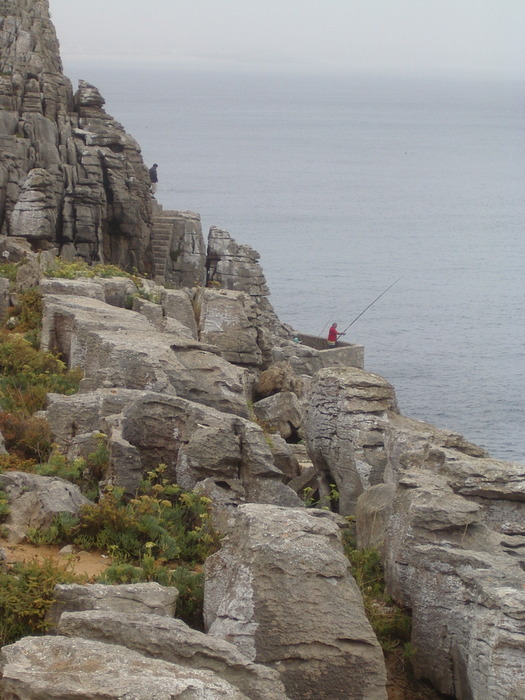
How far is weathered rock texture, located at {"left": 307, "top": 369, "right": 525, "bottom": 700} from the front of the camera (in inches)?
389

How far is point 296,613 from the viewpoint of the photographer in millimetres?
9930

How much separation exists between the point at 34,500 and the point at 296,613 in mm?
3783

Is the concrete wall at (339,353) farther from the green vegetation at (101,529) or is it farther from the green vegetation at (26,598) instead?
the green vegetation at (26,598)

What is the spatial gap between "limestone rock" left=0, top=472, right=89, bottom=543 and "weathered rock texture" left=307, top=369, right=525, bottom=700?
10.9 feet

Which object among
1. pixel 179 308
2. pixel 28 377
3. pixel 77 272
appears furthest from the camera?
pixel 179 308

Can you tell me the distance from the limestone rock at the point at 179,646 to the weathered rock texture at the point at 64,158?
3077cm

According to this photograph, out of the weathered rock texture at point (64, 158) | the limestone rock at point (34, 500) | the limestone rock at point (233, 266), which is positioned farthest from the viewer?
the limestone rock at point (233, 266)

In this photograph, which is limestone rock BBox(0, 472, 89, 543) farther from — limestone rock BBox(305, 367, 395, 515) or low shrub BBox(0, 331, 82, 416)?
limestone rock BBox(305, 367, 395, 515)

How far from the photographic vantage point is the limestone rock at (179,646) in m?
8.67

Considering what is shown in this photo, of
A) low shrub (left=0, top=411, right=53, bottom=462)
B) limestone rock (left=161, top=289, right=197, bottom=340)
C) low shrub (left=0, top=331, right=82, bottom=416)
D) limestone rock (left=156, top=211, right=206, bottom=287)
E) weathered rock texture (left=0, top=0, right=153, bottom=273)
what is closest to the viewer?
low shrub (left=0, top=411, right=53, bottom=462)

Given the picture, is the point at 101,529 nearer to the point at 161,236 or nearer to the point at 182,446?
the point at 182,446

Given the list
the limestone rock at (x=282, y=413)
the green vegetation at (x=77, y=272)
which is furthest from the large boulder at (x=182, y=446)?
the green vegetation at (x=77, y=272)

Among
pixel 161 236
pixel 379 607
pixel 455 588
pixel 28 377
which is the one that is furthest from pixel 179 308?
pixel 161 236

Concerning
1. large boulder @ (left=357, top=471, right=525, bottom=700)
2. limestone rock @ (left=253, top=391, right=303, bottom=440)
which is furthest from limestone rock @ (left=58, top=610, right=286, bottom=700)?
limestone rock @ (left=253, top=391, right=303, bottom=440)
